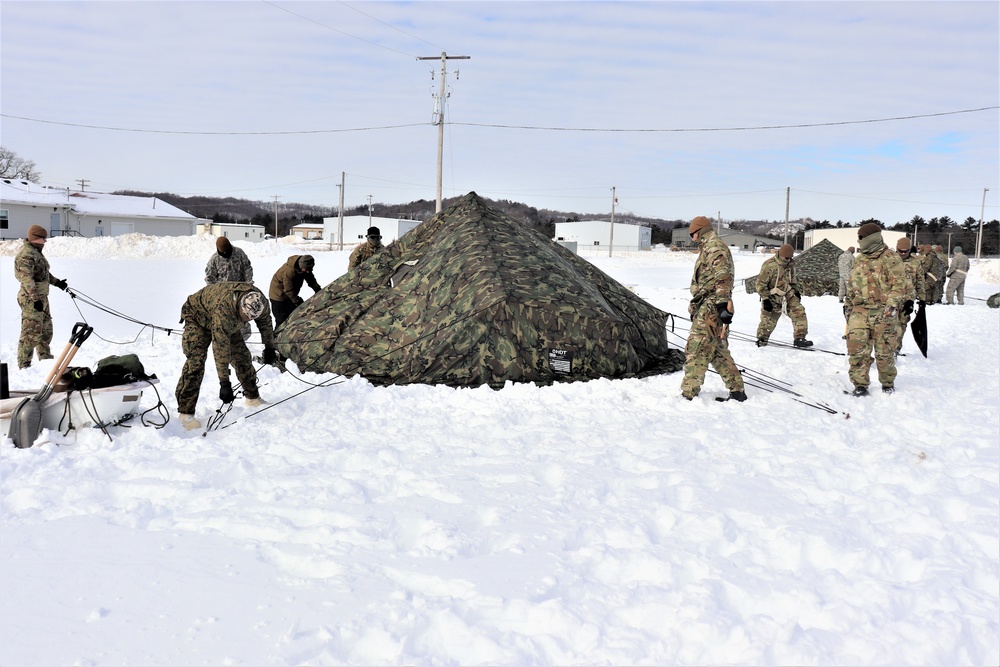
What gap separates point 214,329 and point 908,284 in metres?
7.40

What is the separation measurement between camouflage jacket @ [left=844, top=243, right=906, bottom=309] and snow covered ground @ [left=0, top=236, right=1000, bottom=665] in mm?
1281

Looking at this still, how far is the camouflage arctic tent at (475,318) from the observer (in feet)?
24.2

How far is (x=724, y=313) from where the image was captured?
6.59 metres

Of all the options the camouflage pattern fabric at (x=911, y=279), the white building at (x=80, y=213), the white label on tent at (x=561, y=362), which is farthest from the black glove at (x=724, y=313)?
the white building at (x=80, y=213)

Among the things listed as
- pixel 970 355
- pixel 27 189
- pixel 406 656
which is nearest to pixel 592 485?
pixel 406 656

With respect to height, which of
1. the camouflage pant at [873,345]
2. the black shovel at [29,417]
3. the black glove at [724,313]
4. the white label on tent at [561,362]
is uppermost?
the black glove at [724,313]

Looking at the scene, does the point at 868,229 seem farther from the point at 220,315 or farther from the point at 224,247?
the point at 224,247

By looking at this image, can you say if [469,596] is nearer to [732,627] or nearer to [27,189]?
[732,627]

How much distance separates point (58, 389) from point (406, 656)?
390cm

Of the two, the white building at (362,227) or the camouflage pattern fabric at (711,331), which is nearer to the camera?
the camouflage pattern fabric at (711,331)

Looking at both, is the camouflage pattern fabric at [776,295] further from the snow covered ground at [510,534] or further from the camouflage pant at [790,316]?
the snow covered ground at [510,534]

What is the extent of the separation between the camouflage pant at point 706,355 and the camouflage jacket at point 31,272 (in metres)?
7.78

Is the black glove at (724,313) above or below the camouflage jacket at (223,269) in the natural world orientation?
below

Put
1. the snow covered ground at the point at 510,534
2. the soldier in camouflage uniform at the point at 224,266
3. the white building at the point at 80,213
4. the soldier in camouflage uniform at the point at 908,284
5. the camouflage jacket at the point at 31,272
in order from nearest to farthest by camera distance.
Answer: the snow covered ground at the point at 510,534 → the soldier in camouflage uniform at the point at 908,284 → the camouflage jacket at the point at 31,272 → the soldier in camouflage uniform at the point at 224,266 → the white building at the point at 80,213
